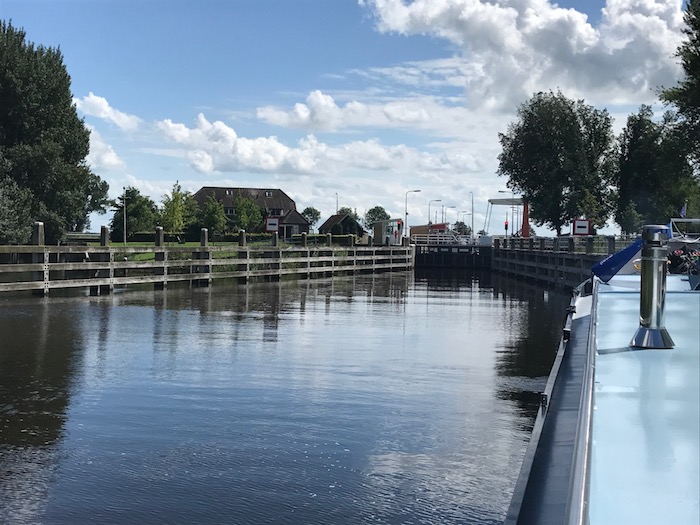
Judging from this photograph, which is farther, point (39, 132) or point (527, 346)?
point (39, 132)

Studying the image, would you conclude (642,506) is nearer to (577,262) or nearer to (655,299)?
(655,299)

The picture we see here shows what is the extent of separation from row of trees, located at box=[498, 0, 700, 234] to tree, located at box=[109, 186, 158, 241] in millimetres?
55079

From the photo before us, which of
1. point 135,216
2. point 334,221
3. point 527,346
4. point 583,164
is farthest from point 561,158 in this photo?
point 135,216

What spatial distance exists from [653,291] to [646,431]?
110 cm

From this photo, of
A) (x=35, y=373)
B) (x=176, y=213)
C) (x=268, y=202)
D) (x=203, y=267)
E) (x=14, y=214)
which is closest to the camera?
(x=35, y=373)

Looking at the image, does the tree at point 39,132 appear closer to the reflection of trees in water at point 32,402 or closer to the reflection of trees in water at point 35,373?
the reflection of trees in water at point 35,373

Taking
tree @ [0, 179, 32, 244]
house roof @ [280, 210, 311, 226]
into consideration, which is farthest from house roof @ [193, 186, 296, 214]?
tree @ [0, 179, 32, 244]

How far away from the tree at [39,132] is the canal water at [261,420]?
2577 centimetres

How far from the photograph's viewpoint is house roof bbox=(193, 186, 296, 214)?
125062 mm

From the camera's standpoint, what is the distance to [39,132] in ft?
125

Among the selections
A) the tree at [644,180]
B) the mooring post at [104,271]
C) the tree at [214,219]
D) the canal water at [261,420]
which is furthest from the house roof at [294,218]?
the canal water at [261,420]

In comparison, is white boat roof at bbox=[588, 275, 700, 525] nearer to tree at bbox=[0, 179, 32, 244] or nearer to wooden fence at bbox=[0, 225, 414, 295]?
wooden fence at bbox=[0, 225, 414, 295]

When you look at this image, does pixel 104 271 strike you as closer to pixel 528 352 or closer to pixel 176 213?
pixel 528 352

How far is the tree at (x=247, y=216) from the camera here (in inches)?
4176
